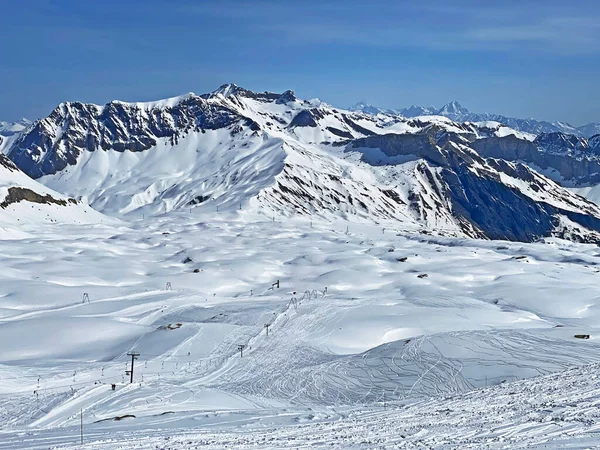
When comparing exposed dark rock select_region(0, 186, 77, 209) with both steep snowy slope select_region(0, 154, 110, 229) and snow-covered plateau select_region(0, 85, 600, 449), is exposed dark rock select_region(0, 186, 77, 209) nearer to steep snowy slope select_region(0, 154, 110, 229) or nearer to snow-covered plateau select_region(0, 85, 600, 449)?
steep snowy slope select_region(0, 154, 110, 229)

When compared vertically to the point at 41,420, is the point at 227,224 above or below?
above

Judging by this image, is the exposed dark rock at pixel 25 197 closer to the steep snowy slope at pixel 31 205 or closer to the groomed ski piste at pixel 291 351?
the steep snowy slope at pixel 31 205

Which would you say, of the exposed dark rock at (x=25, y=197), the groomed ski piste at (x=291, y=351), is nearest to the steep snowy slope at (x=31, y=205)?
the exposed dark rock at (x=25, y=197)

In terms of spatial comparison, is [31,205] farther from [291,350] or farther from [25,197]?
[291,350]

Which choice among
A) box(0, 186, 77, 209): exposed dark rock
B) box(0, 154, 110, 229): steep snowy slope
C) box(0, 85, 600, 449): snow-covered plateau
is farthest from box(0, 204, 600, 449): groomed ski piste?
box(0, 186, 77, 209): exposed dark rock

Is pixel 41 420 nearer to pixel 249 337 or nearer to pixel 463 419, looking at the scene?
pixel 463 419

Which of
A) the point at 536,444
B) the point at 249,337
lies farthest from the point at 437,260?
the point at 536,444
